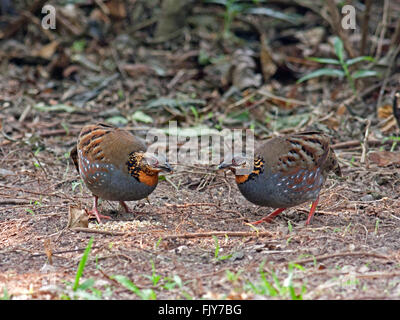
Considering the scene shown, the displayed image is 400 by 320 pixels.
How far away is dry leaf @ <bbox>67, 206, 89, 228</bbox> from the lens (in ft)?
14.7

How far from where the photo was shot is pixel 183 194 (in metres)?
5.73

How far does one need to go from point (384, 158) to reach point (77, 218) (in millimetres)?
3486

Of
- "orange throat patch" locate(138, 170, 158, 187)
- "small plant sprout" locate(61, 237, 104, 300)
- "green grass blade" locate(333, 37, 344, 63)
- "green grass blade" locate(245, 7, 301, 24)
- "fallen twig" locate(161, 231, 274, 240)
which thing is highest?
"green grass blade" locate(333, 37, 344, 63)

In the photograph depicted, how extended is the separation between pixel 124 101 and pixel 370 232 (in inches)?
192

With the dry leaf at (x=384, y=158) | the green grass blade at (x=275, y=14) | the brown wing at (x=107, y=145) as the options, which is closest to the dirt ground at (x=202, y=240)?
the dry leaf at (x=384, y=158)

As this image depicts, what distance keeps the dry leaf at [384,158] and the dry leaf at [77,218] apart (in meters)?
3.33

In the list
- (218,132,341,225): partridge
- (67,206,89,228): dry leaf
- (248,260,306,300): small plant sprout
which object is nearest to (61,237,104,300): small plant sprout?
(248,260,306,300): small plant sprout

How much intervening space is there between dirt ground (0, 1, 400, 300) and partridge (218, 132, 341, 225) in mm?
269

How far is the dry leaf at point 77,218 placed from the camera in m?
4.48

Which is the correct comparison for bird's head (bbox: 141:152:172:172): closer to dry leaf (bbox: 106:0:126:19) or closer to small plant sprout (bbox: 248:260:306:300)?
small plant sprout (bbox: 248:260:306:300)

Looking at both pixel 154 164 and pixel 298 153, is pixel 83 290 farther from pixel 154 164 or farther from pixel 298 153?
pixel 298 153

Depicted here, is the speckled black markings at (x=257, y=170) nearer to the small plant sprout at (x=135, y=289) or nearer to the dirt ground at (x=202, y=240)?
the dirt ground at (x=202, y=240)

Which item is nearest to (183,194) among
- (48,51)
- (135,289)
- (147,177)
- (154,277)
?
(147,177)
